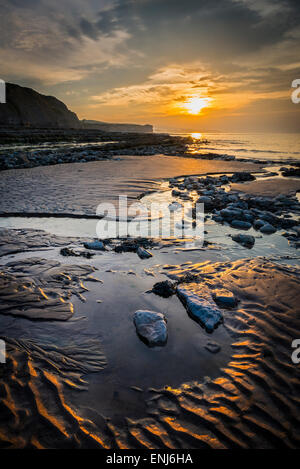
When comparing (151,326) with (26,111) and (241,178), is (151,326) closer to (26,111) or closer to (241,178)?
(241,178)

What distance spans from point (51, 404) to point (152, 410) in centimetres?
78

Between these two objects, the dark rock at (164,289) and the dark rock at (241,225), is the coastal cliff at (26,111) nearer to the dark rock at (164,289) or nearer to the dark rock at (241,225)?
the dark rock at (241,225)

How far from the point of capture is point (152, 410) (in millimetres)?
1778

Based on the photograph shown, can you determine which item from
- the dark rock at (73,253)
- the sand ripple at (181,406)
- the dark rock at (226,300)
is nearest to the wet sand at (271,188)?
the dark rock at (226,300)

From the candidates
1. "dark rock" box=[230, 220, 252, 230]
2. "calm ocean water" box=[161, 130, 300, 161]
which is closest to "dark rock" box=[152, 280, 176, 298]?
"dark rock" box=[230, 220, 252, 230]

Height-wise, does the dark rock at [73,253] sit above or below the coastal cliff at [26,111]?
below

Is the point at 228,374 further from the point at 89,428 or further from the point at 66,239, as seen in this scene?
the point at 66,239

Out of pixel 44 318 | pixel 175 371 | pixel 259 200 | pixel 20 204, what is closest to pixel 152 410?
pixel 175 371

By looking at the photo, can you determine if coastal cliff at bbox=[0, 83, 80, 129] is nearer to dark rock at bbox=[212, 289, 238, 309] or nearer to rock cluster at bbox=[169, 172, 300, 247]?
rock cluster at bbox=[169, 172, 300, 247]

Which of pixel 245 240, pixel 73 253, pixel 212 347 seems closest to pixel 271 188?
pixel 245 240

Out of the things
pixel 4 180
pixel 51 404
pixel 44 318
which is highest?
pixel 4 180

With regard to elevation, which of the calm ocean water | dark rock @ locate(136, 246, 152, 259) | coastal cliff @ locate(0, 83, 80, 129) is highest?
coastal cliff @ locate(0, 83, 80, 129)

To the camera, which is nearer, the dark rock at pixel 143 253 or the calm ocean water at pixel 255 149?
the dark rock at pixel 143 253
